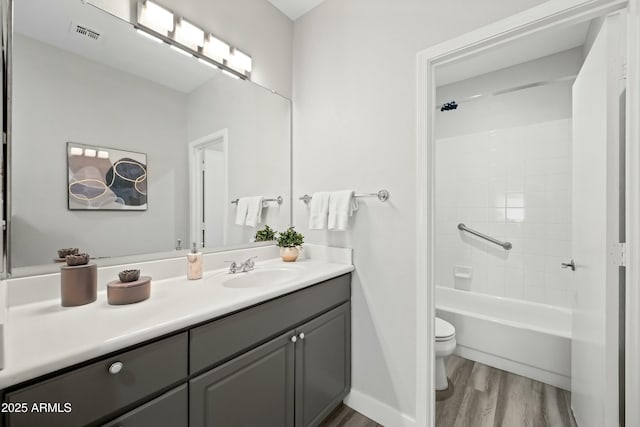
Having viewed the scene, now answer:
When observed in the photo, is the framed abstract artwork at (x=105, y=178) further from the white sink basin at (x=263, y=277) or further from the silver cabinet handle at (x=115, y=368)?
the silver cabinet handle at (x=115, y=368)

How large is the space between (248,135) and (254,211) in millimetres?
508

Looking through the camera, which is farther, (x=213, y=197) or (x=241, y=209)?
(x=241, y=209)

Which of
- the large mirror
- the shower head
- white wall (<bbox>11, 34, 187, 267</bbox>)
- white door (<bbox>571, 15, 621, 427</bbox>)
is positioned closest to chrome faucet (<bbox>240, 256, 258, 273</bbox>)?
the large mirror

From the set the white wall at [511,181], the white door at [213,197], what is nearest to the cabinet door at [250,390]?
the white door at [213,197]

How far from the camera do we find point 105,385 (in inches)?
28.5

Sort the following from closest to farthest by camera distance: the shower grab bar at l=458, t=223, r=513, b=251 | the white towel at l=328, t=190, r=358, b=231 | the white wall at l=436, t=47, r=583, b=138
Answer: the white towel at l=328, t=190, r=358, b=231 < the white wall at l=436, t=47, r=583, b=138 < the shower grab bar at l=458, t=223, r=513, b=251

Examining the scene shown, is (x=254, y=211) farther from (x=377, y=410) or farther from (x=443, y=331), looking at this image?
(x=443, y=331)

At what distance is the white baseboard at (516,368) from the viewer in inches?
73.9

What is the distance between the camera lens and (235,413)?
40.7 inches

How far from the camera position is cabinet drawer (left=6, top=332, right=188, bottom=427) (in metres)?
0.63

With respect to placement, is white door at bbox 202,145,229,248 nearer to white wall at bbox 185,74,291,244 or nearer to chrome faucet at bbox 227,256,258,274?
white wall at bbox 185,74,291,244

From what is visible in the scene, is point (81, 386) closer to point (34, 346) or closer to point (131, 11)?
point (34, 346)

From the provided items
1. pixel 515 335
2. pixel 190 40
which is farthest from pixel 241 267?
pixel 515 335

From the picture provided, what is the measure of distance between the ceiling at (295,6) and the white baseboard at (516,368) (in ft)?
9.33
